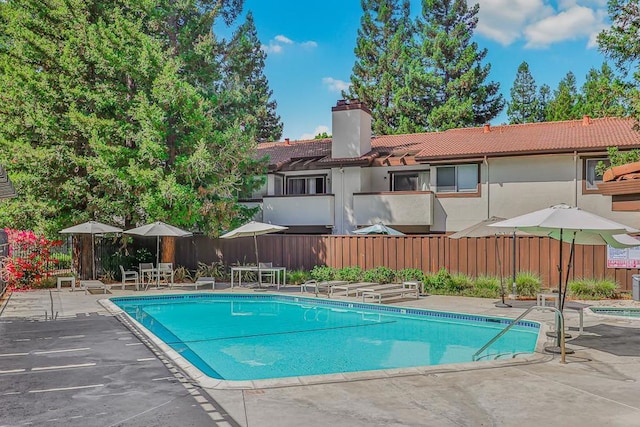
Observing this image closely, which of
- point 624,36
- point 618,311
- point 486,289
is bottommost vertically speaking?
point 618,311

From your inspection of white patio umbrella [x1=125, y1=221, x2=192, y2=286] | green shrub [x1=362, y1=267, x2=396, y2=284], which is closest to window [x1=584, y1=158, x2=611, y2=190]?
green shrub [x1=362, y1=267, x2=396, y2=284]

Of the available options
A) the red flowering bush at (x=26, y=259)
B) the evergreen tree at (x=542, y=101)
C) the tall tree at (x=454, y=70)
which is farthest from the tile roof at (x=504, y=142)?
the evergreen tree at (x=542, y=101)

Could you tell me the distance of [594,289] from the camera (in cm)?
1695

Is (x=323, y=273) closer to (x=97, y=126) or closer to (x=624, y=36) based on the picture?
(x=97, y=126)

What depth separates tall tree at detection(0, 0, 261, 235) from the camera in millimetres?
20250

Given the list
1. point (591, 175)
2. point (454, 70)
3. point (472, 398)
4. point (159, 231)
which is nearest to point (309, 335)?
point (472, 398)

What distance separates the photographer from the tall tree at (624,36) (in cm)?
1641

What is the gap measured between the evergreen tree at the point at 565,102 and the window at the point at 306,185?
23.2 m

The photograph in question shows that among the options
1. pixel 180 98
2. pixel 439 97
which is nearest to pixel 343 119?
pixel 180 98

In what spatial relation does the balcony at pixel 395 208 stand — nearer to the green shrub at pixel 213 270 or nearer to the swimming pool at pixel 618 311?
the green shrub at pixel 213 270

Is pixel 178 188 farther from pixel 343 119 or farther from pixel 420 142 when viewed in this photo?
pixel 420 142

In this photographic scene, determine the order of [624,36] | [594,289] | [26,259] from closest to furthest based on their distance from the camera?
[624,36] → [594,289] → [26,259]

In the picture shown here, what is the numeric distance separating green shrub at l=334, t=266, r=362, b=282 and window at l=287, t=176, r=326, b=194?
7.72 meters

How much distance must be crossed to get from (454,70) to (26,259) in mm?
33804
